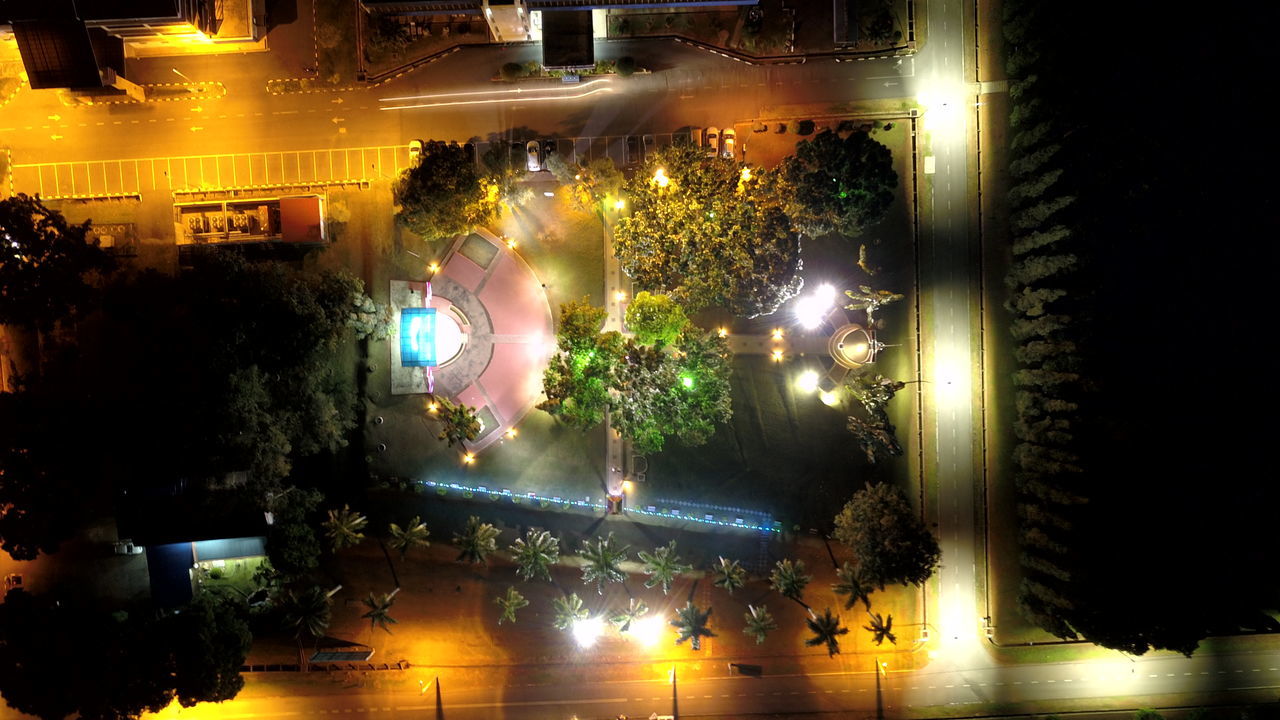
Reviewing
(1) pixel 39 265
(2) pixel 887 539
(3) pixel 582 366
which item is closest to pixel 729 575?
(2) pixel 887 539

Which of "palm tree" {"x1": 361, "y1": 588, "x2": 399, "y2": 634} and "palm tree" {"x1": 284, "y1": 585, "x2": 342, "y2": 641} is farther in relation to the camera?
"palm tree" {"x1": 361, "y1": 588, "x2": 399, "y2": 634}

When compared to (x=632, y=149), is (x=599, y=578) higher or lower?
lower

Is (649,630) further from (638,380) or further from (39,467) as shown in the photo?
(39,467)

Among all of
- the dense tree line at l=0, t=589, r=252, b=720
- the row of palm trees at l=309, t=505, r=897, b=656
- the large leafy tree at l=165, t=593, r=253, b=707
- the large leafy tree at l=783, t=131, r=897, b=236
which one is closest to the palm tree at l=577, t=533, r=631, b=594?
the row of palm trees at l=309, t=505, r=897, b=656

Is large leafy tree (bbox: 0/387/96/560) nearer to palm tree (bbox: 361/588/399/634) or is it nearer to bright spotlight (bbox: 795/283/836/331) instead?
palm tree (bbox: 361/588/399/634)

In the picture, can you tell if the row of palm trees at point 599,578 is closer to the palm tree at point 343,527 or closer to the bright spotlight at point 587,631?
the palm tree at point 343,527

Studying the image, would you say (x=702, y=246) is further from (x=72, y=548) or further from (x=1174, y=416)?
(x=72, y=548)

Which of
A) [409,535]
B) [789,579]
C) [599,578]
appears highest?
[409,535]

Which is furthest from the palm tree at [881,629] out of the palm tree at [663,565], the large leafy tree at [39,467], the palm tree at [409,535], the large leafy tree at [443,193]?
the large leafy tree at [39,467]
